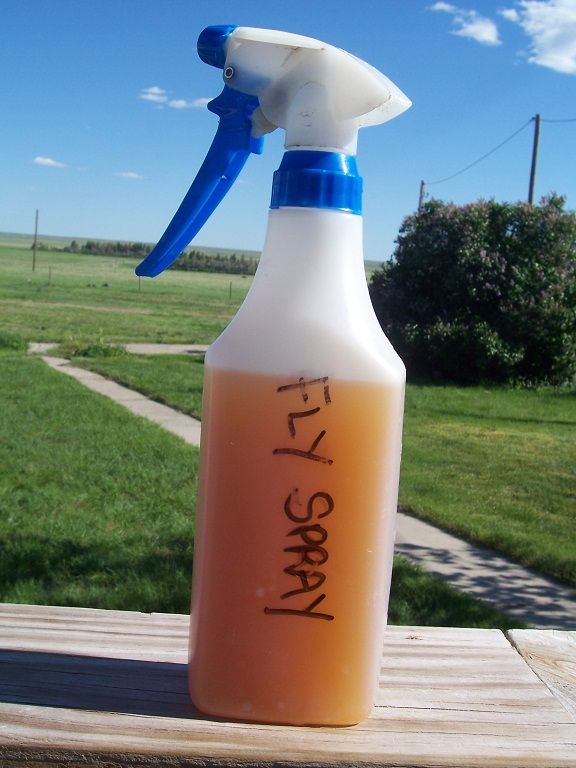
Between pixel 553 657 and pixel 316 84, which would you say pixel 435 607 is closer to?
pixel 553 657

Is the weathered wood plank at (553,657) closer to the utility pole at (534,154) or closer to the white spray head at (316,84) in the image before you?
the white spray head at (316,84)

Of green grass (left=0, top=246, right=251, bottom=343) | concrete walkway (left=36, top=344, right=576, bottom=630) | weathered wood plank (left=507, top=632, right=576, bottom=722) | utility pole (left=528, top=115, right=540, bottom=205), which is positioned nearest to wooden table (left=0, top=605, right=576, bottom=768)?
weathered wood plank (left=507, top=632, right=576, bottom=722)

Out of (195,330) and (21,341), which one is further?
(195,330)

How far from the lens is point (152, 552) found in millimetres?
4555

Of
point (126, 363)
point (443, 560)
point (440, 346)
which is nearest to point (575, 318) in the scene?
point (440, 346)

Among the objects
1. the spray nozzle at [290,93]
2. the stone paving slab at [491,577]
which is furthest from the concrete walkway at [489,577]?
the spray nozzle at [290,93]

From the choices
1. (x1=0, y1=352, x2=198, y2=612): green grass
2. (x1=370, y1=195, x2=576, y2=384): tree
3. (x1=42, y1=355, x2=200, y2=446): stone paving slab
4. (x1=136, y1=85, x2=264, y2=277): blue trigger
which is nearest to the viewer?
(x1=136, y1=85, x2=264, y2=277): blue trigger

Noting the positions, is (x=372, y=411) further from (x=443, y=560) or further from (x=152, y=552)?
(x=443, y=560)

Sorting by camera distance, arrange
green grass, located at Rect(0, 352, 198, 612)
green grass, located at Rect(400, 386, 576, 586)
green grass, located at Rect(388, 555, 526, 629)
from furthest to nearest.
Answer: green grass, located at Rect(400, 386, 576, 586) → green grass, located at Rect(0, 352, 198, 612) → green grass, located at Rect(388, 555, 526, 629)

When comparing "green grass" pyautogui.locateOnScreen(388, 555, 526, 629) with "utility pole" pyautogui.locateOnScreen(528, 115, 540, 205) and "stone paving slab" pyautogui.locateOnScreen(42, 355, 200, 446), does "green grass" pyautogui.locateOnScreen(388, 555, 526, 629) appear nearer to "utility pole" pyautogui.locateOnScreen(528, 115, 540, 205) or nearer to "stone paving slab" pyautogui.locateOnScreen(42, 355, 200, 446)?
"stone paving slab" pyautogui.locateOnScreen(42, 355, 200, 446)

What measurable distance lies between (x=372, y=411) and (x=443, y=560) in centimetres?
421

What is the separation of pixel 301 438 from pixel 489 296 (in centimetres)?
1273

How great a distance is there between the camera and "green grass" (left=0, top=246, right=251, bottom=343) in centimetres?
2108

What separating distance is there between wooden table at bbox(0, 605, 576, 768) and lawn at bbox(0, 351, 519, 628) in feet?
8.76
